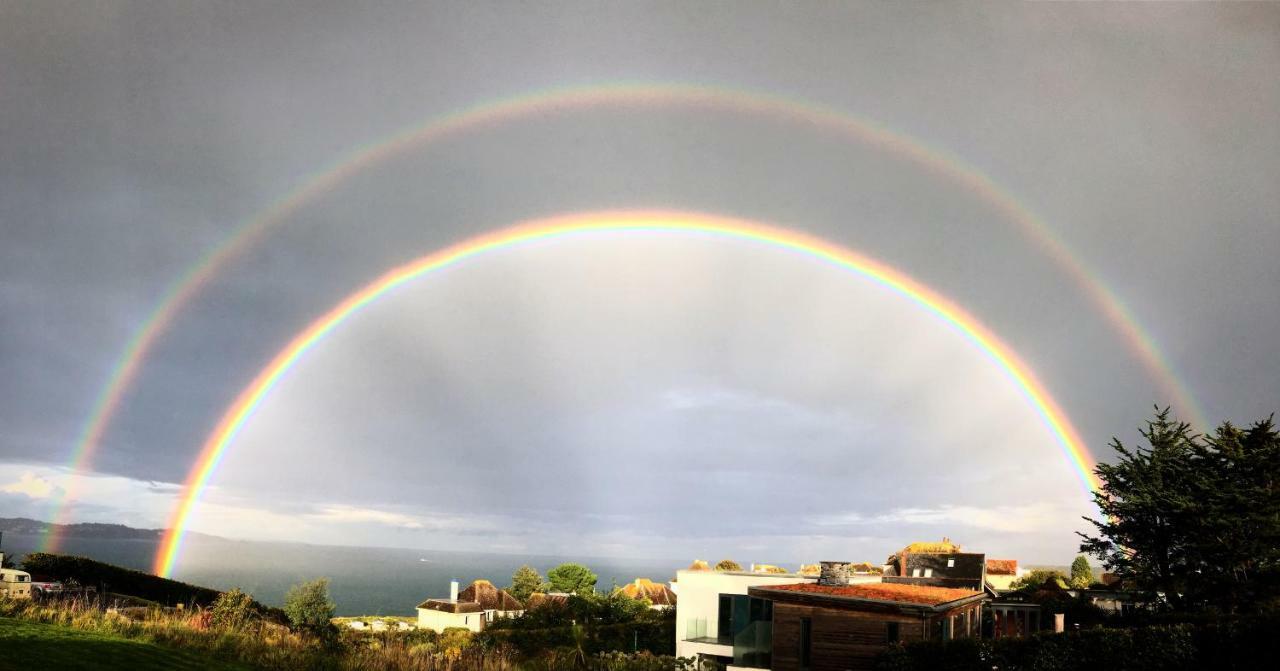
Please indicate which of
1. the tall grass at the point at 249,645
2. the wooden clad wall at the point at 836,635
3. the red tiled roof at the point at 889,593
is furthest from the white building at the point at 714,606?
the tall grass at the point at 249,645

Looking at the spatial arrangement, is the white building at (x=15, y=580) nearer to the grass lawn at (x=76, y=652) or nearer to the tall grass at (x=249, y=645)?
the tall grass at (x=249, y=645)

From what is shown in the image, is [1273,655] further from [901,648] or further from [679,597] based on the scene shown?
[679,597]

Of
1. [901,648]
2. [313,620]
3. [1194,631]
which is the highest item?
[1194,631]

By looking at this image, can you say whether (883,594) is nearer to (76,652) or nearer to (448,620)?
(76,652)

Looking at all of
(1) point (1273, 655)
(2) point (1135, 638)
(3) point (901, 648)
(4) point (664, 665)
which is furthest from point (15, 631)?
(1) point (1273, 655)

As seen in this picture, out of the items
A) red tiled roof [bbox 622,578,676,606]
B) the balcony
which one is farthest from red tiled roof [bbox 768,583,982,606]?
red tiled roof [bbox 622,578,676,606]

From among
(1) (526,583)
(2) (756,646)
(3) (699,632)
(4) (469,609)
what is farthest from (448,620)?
(2) (756,646)


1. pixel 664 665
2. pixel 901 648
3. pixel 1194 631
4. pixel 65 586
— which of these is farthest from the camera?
pixel 65 586
